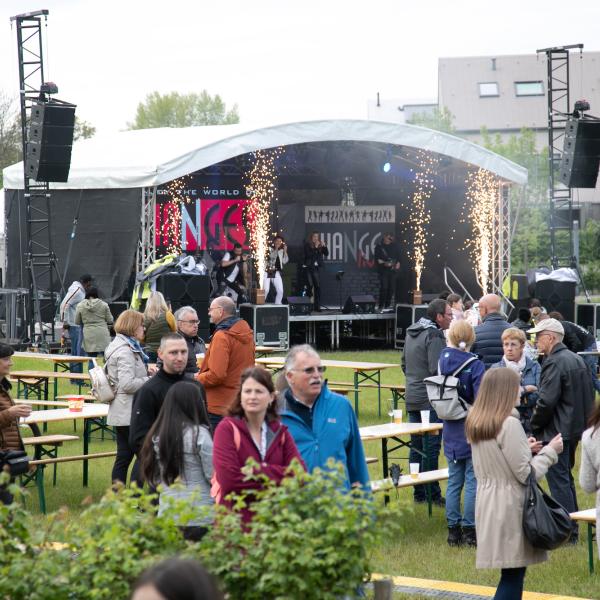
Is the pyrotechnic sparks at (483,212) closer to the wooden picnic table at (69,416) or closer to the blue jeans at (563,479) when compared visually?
the wooden picnic table at (69,416)

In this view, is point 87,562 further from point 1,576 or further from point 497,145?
point 497,145

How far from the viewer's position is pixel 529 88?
64.2m

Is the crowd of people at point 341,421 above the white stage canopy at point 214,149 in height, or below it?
below

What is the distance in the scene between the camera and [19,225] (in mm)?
23938

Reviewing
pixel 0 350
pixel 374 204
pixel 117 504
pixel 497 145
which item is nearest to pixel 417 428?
pixel 0 350

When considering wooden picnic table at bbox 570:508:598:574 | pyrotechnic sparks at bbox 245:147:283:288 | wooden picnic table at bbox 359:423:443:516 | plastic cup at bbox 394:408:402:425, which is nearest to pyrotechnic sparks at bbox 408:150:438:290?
pyrotechnic sparks at bbox 245:147:283:288

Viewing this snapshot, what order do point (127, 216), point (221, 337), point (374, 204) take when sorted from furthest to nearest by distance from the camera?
point (374, 204) → point (127, 216) → point (221, 337)

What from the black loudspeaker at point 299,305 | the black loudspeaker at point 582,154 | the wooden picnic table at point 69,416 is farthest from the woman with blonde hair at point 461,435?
the black loudspeaker at point 299,305

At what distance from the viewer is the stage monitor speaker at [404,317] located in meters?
24.0

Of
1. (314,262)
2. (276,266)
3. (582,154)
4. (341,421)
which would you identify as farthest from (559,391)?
(314,262)

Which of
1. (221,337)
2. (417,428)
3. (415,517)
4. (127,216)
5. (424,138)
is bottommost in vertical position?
(415,517)

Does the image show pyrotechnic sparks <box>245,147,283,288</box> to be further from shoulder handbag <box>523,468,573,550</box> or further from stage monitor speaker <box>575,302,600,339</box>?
shoulder handbag <box>523,468,573,550</box>

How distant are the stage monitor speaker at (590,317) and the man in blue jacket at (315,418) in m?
18.0

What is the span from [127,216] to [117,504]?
18.4 m
